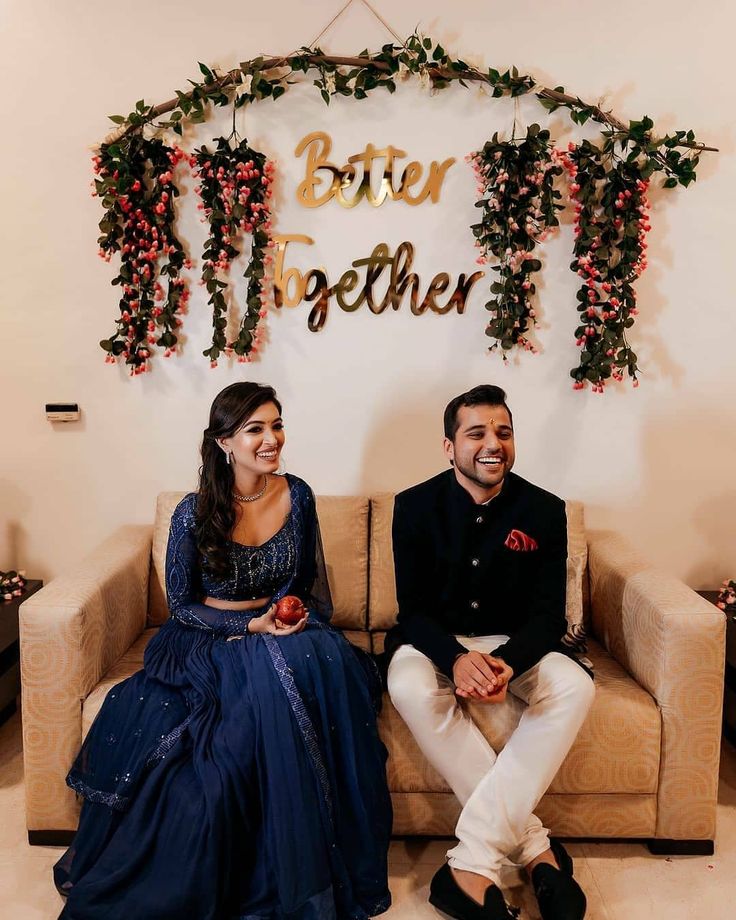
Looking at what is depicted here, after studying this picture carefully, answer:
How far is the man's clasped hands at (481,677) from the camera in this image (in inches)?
78.8

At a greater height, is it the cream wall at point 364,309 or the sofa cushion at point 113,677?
the cream wall at point 364,309

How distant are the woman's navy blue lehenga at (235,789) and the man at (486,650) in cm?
17

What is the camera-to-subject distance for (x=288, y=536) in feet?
7.61

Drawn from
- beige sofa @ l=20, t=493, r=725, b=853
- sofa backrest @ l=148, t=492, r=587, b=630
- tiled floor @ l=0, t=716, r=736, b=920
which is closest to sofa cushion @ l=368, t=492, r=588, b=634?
sofa backrest @ l=148, t=492, r=587, b=630

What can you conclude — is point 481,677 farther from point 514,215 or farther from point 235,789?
point 514,215

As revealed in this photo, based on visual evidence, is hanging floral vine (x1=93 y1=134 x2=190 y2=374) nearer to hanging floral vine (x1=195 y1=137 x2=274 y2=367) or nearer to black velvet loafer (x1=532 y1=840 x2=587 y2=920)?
hanging floral vine (x1=195 y1=137 x2=274 y2=367)

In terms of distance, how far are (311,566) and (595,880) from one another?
3.68 ft

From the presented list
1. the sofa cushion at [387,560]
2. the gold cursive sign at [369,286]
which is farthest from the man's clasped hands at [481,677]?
the gold cursive sign at [369,286]

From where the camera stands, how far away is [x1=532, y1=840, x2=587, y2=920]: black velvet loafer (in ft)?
6.00

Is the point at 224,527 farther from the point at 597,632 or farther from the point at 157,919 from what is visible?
the point at 597,632

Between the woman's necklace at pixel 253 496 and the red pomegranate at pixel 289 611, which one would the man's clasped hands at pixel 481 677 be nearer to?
the red pomegranate at pixel 289 611

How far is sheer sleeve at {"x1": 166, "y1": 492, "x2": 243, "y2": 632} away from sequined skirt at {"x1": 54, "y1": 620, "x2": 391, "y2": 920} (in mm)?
123

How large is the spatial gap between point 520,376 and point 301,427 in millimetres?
824

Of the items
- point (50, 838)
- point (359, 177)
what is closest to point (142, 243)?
point (359, 177)
